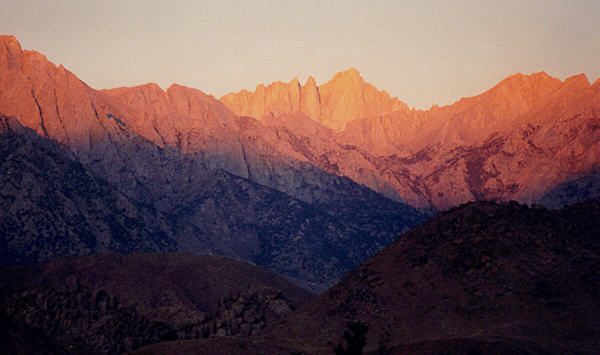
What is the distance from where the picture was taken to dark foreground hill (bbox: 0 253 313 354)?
249 ft

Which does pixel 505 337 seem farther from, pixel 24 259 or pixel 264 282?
pixel 24 259

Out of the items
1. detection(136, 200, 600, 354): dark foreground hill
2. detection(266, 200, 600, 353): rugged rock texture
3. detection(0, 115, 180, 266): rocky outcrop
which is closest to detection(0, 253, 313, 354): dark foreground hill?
detection(136, 200, 600, 354): dark foreground hill

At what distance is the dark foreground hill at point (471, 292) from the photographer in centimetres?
6500

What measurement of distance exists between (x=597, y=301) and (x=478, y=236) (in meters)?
16.2

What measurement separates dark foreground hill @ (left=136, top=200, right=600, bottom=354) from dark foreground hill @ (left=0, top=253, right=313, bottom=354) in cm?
1040

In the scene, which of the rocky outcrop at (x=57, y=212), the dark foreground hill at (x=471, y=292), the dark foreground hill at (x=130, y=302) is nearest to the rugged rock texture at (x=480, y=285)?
the dark foreground hill at (x=471, y=292)

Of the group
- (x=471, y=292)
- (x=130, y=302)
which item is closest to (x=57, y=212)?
(x=130, y=302)

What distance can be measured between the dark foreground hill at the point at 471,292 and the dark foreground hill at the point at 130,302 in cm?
1040

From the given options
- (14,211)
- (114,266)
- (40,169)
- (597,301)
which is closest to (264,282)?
(114,266)

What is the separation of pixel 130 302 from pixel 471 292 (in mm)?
54619

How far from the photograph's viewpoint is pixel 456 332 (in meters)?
68.2

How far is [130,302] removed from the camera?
104 metres

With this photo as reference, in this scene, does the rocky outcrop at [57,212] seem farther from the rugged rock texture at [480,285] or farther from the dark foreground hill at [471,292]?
the rugged rock texture at [480,285]

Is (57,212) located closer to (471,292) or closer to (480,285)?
(471,292)
